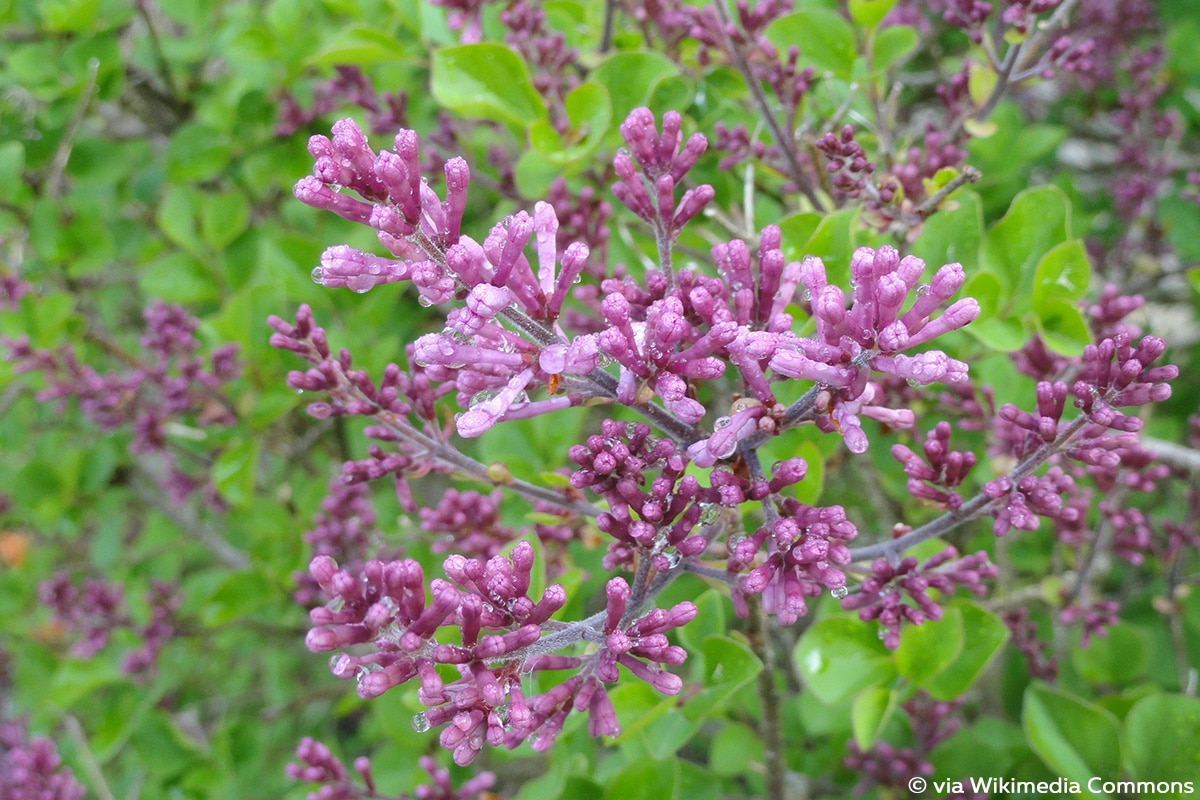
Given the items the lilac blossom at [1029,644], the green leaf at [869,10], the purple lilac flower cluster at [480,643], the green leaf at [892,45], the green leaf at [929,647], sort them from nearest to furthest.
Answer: the purple lilac flower cluster at [480,643] → the green leaf at [929,647] → the green leaf at [869,10] → the green leaf at [892,45] → the lilac blossom at [1029,644]

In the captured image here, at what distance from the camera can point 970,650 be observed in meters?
1.68

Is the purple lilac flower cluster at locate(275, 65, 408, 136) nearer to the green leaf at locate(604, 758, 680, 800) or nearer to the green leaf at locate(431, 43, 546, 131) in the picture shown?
the green leaf at locate(431, 43, 546, 131)

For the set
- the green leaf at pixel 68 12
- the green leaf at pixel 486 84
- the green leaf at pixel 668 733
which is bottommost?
the green leaf at pixel 668 733

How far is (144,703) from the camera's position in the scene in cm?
307

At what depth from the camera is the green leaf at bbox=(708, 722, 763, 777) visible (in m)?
2.32

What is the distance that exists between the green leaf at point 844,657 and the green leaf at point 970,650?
0.09m

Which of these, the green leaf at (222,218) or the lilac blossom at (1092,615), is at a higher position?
the green leaf at (222,218)

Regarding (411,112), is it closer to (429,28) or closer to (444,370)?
(429,28)

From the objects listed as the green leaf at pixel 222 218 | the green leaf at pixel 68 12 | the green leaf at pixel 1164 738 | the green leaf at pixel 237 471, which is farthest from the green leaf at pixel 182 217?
the green leaf at pixel 1164 738

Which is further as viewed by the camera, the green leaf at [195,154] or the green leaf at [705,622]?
the green leaf at [195,154]

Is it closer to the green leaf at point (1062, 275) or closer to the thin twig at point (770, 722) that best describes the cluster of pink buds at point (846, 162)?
the green leaf at point (1062, 275)

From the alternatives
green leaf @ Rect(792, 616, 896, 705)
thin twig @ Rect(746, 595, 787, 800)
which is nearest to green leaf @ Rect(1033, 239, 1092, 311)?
green leaf @ Rect(792, 616, 896, 705)

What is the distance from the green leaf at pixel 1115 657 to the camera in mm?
2340

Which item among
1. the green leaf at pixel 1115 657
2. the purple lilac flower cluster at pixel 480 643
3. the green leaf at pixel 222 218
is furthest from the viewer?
the green leaf at pixel 222 218
